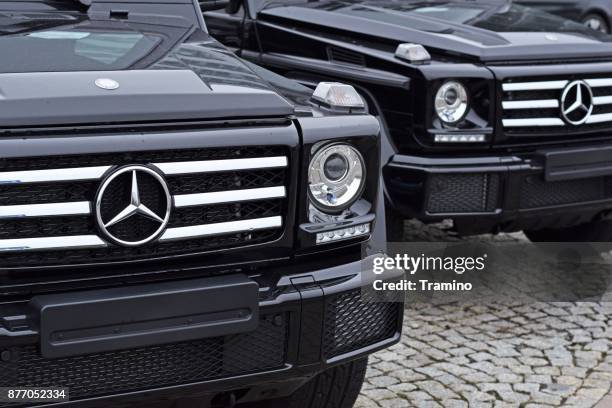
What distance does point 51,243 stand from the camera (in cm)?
266

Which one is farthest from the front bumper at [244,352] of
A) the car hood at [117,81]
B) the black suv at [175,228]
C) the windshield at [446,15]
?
the windshield at [446,15]

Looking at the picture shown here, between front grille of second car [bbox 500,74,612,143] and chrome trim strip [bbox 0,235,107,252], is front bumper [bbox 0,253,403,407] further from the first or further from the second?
front grille of second car [bbox 500,74,612,143]

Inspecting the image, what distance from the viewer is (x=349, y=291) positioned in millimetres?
3047

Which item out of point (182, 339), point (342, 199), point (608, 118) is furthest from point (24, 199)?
point (608, 118)

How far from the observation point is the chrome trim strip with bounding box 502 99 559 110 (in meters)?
4.94

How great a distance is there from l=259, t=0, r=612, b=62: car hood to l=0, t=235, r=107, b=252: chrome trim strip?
2.80 metres

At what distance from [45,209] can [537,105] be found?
10.1 feet

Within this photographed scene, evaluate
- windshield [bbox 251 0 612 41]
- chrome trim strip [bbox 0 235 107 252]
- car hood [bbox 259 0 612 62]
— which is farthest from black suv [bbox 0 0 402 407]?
windshield [bbox 251 0 612 41]

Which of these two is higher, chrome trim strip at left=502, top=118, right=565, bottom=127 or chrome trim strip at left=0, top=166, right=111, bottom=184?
chrome trim strip at left=0, top=166, right=111, bottom=184

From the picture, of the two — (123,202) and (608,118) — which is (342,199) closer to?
(123,202)

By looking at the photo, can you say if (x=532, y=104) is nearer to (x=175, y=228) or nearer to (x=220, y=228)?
(x=220, y=228)

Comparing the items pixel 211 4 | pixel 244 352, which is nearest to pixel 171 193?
pixel 244 352

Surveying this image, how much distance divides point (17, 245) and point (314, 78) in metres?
2.95

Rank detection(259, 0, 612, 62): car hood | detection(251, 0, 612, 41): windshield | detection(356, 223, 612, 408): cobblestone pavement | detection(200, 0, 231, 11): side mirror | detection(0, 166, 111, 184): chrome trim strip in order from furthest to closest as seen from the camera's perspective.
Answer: detection(251, 0, 612, 41): windshield, detection(259, 0, 612, 62): car hood, detection(200, 0, 231, 11): side mirror, detection(356, 223, 612, 408): cobblestone pavement, detection(0, 166, 111, 184): chrome trim strip
